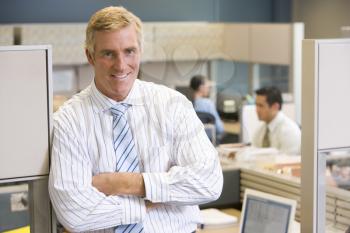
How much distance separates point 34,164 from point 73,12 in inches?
228

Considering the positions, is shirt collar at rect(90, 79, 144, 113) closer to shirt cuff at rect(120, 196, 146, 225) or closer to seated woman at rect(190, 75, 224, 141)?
shirt cuff at rect(120, 196, 146, 225)

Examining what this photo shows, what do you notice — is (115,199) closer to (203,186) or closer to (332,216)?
(203,186)

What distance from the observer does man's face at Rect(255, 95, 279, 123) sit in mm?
6434

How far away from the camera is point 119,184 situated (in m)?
2.26

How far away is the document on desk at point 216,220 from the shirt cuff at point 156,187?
1.39 metres

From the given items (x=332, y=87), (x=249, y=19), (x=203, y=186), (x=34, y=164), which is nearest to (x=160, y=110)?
(x=203, y=186)

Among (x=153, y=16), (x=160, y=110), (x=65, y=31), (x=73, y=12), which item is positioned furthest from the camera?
(x=153, y=16)

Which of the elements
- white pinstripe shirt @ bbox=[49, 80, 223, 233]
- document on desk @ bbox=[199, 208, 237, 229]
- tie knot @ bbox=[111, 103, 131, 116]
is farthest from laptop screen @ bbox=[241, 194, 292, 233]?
tie knot @ bbox=[111, 103, 131, 116]

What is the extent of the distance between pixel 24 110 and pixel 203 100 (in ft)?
17.3

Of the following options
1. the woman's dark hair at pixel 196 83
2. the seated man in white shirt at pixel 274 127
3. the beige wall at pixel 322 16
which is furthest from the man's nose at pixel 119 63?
the beige wall at pixel 322 16

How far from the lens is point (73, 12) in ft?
25.6

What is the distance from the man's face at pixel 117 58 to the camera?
2.23 meters

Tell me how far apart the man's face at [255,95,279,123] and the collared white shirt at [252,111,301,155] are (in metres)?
0.04

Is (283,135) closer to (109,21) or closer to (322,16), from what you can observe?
(322,16)
